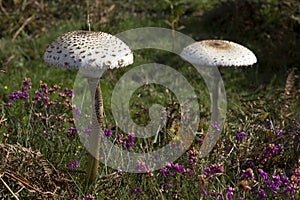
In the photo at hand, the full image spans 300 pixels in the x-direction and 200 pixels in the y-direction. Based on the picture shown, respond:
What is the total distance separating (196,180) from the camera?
3.19 metres

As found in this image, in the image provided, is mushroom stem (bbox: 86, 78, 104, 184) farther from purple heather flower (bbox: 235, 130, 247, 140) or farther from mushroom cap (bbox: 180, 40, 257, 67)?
purple heather flower (bbox: 235, 130, 247, 140)

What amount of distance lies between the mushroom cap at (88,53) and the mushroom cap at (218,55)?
84 centimetres

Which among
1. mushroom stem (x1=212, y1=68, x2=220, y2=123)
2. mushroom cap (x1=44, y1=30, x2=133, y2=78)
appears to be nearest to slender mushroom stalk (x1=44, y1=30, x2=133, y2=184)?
mushroom cap (x1=44, y1=30, x2=133, y2=78)

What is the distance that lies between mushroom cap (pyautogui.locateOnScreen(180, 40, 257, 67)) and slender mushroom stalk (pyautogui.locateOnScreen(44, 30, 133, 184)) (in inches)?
32.9

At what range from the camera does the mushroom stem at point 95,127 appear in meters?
3.05

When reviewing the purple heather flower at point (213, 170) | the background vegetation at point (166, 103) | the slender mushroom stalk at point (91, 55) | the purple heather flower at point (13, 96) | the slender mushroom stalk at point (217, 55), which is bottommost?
the background vegetation at point (166, 103)

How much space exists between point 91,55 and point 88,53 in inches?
0.9

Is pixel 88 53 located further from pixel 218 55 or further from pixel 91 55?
pixel 218 55

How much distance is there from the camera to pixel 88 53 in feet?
9.16

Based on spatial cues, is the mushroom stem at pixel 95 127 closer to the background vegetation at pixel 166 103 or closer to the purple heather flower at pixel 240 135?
the background vegetation at pixel 166 103

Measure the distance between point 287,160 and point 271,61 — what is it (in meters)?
2.63

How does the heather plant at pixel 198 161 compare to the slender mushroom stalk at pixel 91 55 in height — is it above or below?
below

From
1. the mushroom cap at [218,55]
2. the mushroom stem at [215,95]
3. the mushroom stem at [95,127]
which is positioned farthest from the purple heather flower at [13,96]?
the mushroom stem at [215,95]

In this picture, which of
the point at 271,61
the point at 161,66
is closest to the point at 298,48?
the point at 271,61
